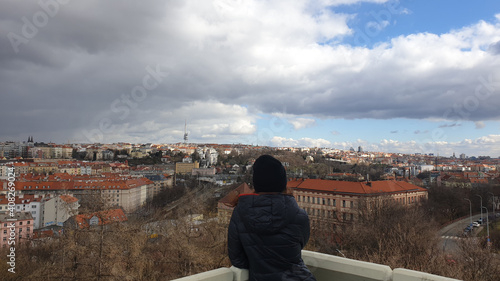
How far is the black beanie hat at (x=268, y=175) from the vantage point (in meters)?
2.09

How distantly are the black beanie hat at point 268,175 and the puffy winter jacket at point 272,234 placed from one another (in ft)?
0.27

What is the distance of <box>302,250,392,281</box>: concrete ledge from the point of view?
2.52m

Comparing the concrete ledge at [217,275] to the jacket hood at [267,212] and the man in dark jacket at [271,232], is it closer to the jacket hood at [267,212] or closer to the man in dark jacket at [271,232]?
the man in dark jacket at [271,232]

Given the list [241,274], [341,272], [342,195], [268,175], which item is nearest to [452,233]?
[342,195]

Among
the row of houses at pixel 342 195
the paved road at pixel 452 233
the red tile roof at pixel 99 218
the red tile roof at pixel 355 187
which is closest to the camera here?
the red tile roof at pixel 99 218

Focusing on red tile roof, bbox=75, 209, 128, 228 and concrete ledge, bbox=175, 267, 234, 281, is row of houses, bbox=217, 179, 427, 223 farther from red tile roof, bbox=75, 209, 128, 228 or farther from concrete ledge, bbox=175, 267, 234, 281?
concrete ledge, bbox=175, 267, 234, 281

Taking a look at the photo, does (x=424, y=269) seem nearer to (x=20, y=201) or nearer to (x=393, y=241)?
(x=393, y=241)

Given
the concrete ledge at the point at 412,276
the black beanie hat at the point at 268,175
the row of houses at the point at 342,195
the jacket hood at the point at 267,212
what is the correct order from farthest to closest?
1. the row of houses at the point at 342,195
2. the concrete ledge at the point at 412,276
3. the black beanie hat at the point at 268,175
4. the jacket hood at the point at 267,212

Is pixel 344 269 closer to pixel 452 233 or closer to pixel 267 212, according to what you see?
pixel 267 212

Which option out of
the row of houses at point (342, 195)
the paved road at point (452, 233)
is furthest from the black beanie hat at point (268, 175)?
the row of houses at point (342, 195)

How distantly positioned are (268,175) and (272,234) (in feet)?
1.30

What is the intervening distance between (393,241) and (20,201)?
3944 centimetres

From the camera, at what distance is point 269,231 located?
6.30ft

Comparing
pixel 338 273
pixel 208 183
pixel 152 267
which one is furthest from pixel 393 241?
pixel 208 183
